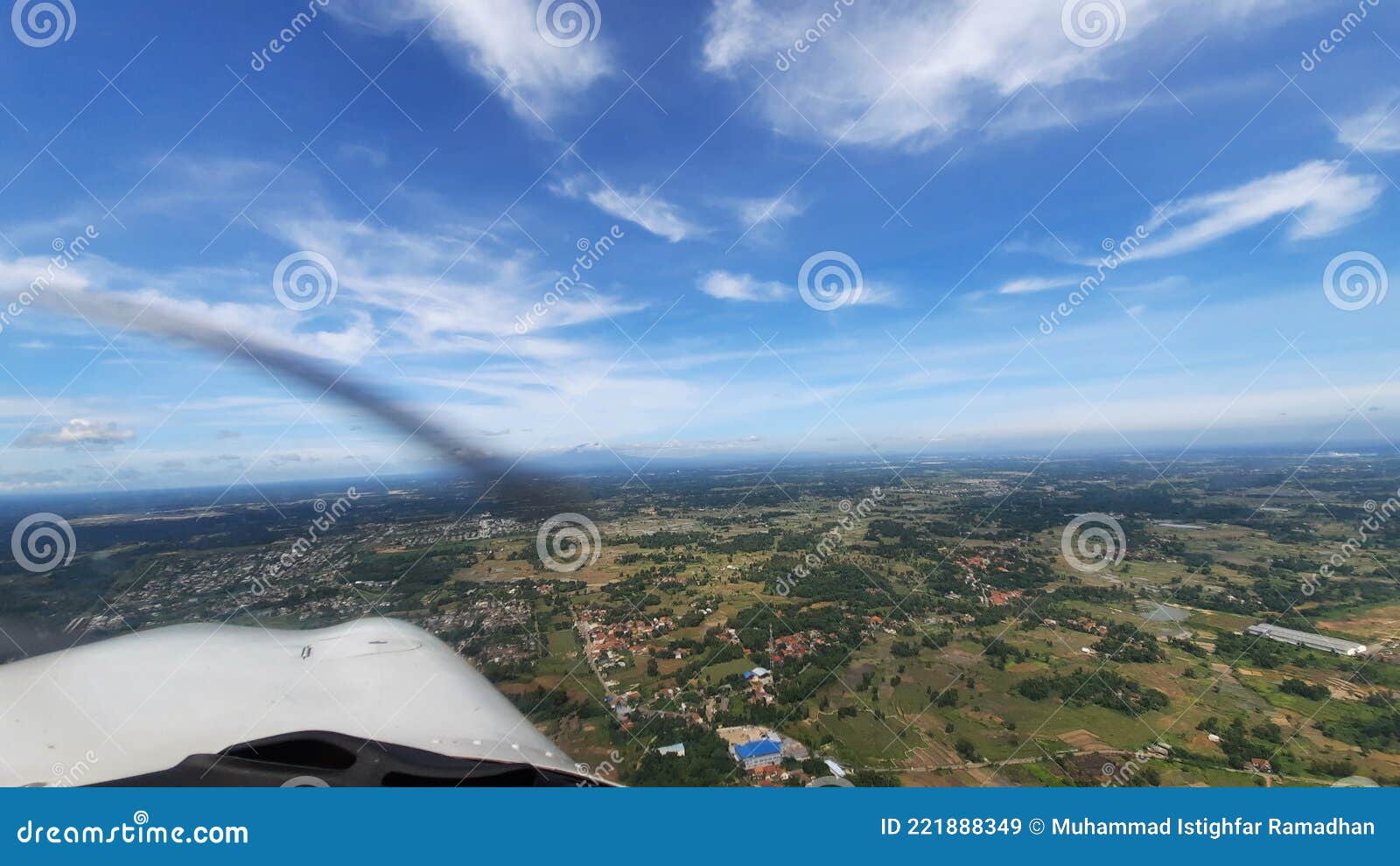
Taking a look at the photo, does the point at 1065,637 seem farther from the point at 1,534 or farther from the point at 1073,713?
the point at 1,534

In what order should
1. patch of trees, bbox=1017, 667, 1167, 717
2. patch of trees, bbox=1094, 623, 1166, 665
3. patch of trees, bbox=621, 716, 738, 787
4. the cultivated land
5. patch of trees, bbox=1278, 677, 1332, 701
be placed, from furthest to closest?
patch of trees, bbox=1094, 623, 1166, 665 → patch of trees, bbox=1278, 677, 1332, 701 → patch of trees, bbox=1017, 667, 1167, 717 → the cultivated land → patch of trees, bbox=621, 716, 738, 787

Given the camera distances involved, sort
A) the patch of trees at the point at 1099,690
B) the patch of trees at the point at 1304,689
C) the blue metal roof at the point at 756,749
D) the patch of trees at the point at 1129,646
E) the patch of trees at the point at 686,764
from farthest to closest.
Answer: the patch of trees at the point at 1129,646, the patch of trees at the point at 1304,689, the patch of trees at the point at 1099,690, the blue metal roof at the point at 756,749, the patch of trees at the point at 686,764

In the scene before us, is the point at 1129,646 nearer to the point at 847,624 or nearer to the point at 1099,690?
the point at 1099,690

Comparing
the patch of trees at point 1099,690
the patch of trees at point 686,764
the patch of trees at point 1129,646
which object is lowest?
the patch of trees at point 686,764

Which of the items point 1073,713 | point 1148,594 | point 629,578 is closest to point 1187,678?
point 1073,713

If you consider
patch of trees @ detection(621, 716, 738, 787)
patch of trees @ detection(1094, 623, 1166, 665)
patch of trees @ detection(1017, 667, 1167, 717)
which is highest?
patch of trees @ detection(1094, 623, 1166, 665)

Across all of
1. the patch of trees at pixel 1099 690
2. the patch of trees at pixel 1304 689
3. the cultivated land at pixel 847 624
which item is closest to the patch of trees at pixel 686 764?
the cultivated land at pixel 847 624

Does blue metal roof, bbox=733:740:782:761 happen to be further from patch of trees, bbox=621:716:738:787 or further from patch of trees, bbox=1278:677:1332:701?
patch of trees, bbox=1278:677:1332:701

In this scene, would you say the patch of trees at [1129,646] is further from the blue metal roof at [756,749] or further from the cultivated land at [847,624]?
the blue metal roof at [756,749]

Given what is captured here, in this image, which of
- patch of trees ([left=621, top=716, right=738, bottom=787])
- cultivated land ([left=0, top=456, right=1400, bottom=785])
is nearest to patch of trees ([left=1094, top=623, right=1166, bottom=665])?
cultivated land ([left=0, top=456, right=1400, bottom=785])
